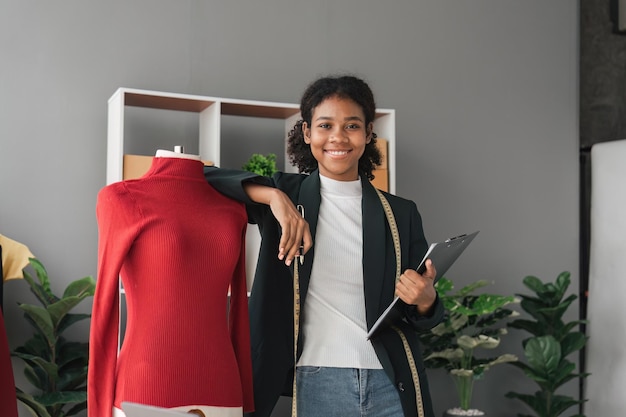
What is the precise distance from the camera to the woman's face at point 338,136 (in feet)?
6.69

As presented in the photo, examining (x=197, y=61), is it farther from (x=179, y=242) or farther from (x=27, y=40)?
(x=179, y=242)

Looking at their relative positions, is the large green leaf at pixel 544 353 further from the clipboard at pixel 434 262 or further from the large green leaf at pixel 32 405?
the large green leaf at pixel 32 405

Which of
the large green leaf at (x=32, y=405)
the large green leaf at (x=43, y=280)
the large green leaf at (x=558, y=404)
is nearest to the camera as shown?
the large green leaf at (x=32, y=405)

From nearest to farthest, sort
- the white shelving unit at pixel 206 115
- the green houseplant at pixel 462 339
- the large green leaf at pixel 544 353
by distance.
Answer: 1. the white shelving unit at pixel 206 115
2. the green houseplant at pixel 462 339
3. the large green leaf at pixel 544 353

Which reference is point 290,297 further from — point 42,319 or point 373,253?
point 42,319

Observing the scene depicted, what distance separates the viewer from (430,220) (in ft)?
14.5

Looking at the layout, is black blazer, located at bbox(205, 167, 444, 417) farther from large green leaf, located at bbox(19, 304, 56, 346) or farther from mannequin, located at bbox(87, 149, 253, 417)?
large green leaf, located at bbox(19, 304, 56, 346)

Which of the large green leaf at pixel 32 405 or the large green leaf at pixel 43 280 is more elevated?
the large green leaf at pixel 43 280

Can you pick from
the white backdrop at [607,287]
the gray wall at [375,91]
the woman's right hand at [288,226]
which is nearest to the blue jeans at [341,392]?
the woman's right hand at [288,226]

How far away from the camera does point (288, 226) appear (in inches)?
69.2

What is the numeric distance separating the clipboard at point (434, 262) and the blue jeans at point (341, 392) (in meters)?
0.11

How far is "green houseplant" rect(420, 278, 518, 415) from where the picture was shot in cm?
391

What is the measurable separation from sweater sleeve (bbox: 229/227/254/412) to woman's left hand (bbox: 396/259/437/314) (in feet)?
1.21

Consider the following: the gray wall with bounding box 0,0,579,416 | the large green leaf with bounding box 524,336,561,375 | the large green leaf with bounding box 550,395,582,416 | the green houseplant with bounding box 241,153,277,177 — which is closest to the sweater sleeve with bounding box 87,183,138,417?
the green houseplant with bounding box 241,153,277,177
